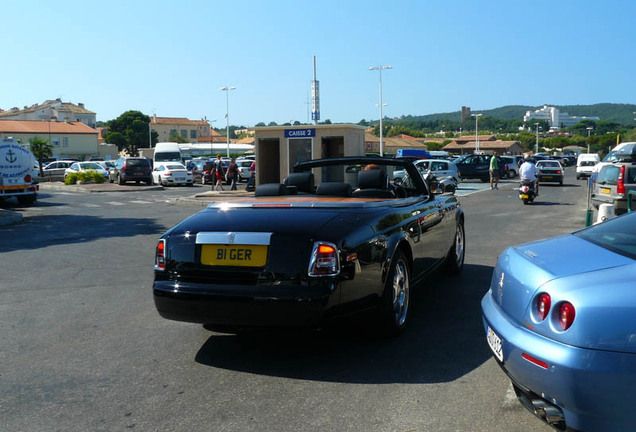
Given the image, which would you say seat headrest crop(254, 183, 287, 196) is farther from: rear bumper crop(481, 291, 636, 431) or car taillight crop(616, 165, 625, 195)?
car taillight crop(616, 165, 625, 195)

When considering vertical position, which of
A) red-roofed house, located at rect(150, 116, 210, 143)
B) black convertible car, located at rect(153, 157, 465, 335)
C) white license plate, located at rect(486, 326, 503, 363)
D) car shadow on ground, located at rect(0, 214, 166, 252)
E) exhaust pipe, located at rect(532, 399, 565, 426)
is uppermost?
red-roofed house, located at rect(150, 116, 210, 143)

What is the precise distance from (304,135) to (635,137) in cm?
6701

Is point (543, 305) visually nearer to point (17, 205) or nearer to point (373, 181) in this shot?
point (373, 181)

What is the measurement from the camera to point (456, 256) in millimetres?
7648

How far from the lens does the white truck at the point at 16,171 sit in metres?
19.6

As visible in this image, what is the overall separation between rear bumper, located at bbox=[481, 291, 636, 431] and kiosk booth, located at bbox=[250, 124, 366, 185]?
66.7 feet

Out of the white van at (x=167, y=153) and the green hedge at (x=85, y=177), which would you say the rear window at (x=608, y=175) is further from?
the white van at (x=167, y=153)

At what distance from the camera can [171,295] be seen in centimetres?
441

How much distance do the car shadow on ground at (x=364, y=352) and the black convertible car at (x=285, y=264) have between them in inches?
8.0

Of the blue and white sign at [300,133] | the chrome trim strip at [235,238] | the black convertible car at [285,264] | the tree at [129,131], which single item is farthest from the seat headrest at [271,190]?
the tree at [129,131]

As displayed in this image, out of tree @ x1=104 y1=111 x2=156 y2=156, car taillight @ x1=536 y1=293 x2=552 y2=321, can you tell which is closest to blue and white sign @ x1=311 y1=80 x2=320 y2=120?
car taillight @ x1=536 y1=293 x2=552 y2=321

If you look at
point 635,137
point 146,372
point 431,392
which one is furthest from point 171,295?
point 635,137

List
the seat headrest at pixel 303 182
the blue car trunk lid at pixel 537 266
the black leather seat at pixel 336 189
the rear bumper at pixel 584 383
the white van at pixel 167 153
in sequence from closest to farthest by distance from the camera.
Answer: the rear bumper at pixel 584 383, the blue car trunk lid at pixel 537 266, the black leather seat at pixel 336 189, the seat headrest at pixel 303 182, the white van at pixel 167 153

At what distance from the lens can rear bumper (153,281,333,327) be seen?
4.09 meters
